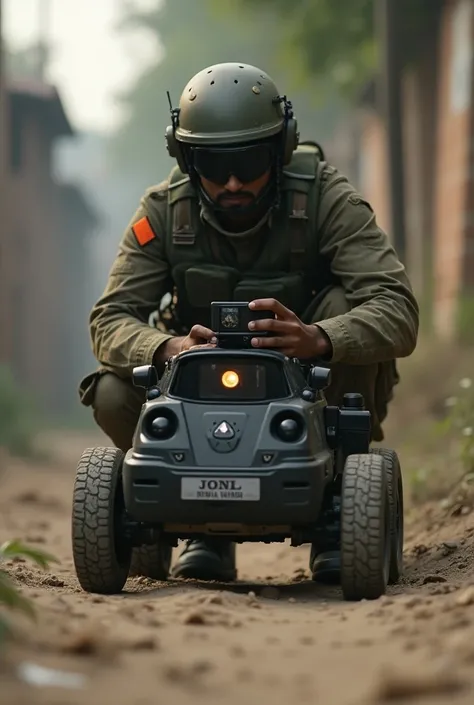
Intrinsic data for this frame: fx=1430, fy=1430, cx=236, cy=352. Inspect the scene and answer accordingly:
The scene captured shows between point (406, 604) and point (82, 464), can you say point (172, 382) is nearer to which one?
point (82, 464)

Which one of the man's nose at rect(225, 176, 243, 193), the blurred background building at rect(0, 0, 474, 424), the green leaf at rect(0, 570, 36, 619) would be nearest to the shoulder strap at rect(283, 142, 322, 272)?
the man's nose at rect(225, 176, 243, 193)

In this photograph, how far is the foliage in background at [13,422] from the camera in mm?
15958

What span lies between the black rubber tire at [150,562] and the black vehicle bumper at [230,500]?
1115 millimetres

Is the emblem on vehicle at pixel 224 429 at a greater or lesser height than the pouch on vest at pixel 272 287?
lesser

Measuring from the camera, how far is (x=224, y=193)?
564cm

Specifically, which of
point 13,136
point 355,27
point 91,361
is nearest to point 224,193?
point 355,27

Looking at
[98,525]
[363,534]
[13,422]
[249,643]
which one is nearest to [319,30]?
[13,422]

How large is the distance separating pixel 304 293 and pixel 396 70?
10472 millimetres

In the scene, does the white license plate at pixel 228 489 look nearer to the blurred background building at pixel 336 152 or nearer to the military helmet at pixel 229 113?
the military helmet at pixel 229 113

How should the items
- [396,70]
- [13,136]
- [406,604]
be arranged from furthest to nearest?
[13,136] < [396,70] < [406,604]

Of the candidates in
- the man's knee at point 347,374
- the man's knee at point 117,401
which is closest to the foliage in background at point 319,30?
the man's knee at point 347,374

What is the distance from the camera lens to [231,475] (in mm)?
4578

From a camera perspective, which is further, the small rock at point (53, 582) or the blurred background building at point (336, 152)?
the blurred background building at point (336, 152)

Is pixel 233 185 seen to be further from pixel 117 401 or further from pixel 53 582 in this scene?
pixel 53 582
